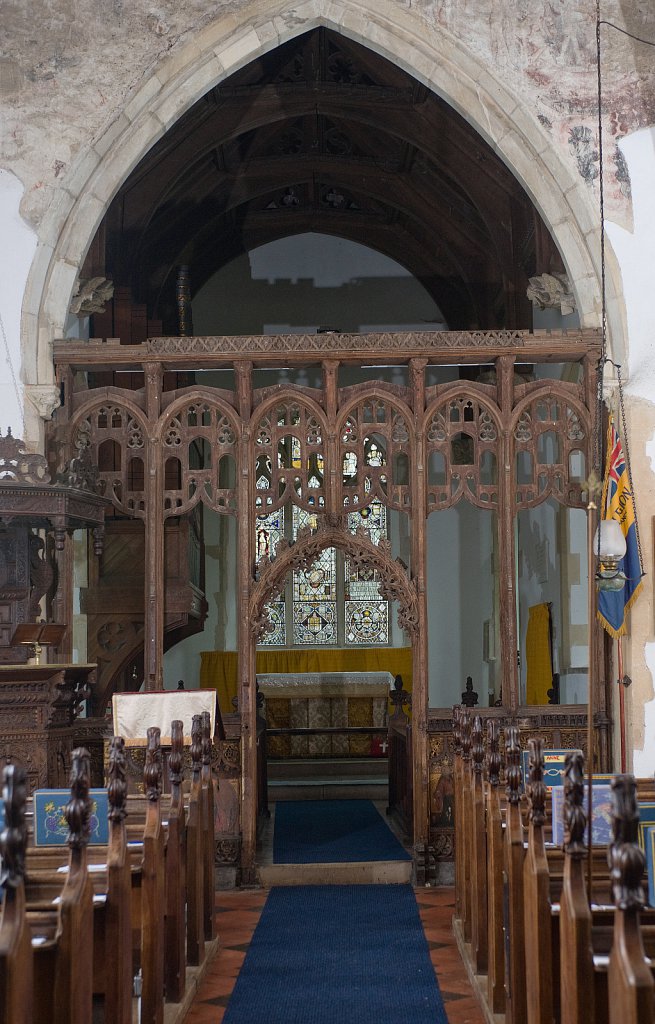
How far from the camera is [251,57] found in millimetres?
8000

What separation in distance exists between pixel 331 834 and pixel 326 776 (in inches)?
158

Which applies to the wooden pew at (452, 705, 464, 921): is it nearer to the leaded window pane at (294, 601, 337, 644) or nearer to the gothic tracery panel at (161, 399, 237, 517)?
the gothic tracery panel at (161, 399, 237, 517)

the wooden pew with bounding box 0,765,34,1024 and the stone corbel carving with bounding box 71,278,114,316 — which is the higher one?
the stone corbel carving with bounding box 71,278,114,316

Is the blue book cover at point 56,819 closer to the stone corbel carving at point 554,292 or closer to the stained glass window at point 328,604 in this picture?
the stone corbel carving at point 554,292

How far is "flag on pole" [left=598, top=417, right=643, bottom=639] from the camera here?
7414 mm

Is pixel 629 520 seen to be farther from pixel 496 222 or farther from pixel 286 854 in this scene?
pixel 496 222

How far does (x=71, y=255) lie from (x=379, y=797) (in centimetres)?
624

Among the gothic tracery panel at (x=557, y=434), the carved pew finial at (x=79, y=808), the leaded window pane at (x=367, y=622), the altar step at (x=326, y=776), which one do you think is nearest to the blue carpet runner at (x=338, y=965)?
the carved pew finial at (x=79, y=808)

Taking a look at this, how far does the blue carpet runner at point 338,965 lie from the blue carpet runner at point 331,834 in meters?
0.83

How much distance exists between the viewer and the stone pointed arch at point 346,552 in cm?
762

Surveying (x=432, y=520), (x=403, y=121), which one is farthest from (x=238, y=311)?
(x=403, y=121)

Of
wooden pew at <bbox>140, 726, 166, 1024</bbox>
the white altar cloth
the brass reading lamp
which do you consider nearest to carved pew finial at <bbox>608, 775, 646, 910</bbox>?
wooden pew at <bbox>140, 726, 166, 1024</bbox>

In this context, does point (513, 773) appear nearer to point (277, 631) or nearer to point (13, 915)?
point (13, 915)

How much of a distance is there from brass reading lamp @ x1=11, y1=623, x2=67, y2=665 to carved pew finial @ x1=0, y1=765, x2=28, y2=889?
13.1ft
